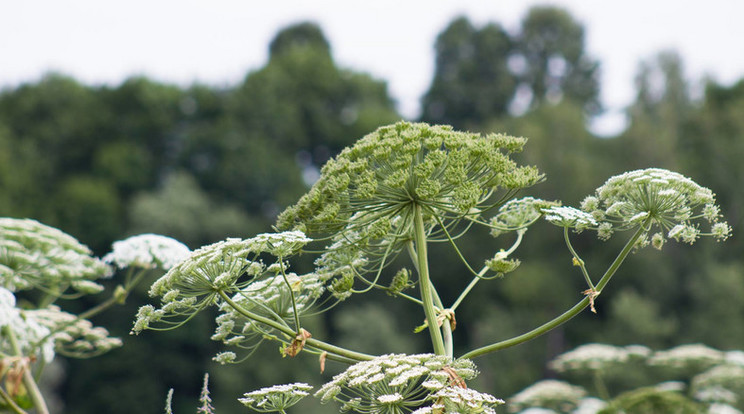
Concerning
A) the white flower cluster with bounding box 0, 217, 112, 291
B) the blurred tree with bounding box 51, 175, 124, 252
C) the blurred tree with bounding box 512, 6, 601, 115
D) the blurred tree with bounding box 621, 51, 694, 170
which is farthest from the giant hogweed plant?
the blurred tree with bounding box 512, 6, 601, 115

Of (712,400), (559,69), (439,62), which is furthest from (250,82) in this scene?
(712,400)

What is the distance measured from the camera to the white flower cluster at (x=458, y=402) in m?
3.86

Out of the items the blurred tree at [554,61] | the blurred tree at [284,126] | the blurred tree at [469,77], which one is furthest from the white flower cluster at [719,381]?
the blurred tree at [554,61]

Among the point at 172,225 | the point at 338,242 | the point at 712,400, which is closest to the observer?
the point at 338,242

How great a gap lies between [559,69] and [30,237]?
7892cm

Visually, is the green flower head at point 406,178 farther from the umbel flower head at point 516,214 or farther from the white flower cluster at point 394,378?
the white flower cluster at point 394,378

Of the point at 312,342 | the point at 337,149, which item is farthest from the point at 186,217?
the point at 312,342

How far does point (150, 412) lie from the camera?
55.6 meters

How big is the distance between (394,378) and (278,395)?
688mm

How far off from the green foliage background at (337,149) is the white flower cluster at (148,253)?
42.3 meters

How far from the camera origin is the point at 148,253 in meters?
5.72

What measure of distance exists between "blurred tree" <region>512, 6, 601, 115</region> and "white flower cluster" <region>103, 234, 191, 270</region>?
75245 millimetres

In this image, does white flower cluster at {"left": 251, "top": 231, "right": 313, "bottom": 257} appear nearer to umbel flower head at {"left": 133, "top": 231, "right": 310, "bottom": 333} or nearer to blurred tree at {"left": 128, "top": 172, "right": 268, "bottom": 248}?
umbel flower head at {"left": 133, "top": 231, "right": 310, "bottom": 333}

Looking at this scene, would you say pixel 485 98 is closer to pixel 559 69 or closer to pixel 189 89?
pixel 559 69
